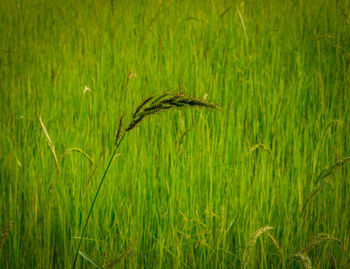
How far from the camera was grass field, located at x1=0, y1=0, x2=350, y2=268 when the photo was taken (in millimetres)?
1220

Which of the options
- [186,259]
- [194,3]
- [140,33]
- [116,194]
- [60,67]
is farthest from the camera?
[194,3]

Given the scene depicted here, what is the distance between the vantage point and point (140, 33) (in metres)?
3.03

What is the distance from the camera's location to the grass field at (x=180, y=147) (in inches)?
48.0

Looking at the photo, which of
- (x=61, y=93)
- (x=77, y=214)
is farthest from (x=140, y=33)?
(x=77, y=214)

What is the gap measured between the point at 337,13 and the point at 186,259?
3085 mm


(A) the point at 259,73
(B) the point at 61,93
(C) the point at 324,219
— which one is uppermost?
(A) the point at 259,73

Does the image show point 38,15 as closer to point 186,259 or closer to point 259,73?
point 259,73

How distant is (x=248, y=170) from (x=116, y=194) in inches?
21.2

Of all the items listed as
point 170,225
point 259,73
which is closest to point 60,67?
point 259,73

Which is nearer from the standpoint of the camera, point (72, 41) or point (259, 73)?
point (259, 73)

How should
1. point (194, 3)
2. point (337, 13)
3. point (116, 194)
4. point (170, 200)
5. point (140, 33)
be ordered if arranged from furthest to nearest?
point (194, 3)
point (337, 13)
point (140, 33)
point (116, 194)
point (170, 200)

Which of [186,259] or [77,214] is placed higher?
[77,214]

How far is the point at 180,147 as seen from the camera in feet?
5.16

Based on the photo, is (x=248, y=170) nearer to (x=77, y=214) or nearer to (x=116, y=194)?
(x=116, y=194)
